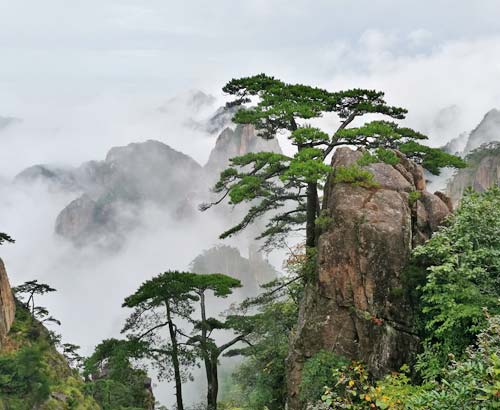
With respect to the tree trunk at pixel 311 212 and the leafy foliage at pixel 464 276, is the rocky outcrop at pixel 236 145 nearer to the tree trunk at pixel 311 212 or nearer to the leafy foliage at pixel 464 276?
the tree trunk at pixel 311 212

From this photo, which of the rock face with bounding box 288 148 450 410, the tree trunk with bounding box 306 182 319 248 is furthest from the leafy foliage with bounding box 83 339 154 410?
the tree trunk with bounding box 306 182 319 248

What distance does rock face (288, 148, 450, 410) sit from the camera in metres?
11.4

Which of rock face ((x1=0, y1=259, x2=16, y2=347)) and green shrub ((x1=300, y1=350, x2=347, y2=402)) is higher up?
rock face ((x1=0, y1=259, x2=16, y2=347))

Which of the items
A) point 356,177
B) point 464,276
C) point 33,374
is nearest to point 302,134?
point 356,177

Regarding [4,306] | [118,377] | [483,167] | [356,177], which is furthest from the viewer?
[483,167]

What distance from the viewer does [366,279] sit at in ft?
38.9

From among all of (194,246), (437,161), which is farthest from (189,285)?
(194,246)

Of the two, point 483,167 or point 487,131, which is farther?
point 487,131

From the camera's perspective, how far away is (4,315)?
25.7 meters

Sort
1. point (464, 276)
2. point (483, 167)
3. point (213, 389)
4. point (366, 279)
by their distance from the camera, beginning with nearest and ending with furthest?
point (464, 276) → point (366, 279) → point (213, 389) → point (483, 167)

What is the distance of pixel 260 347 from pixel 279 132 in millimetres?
8106

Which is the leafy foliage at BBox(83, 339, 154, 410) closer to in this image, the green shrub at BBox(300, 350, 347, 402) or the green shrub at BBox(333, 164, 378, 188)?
the green shrub at BBox(300, 350, 347, 402)

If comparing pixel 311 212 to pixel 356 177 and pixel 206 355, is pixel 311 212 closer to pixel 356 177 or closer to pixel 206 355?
pixel 356 177

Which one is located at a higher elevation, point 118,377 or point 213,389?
point 118,377
